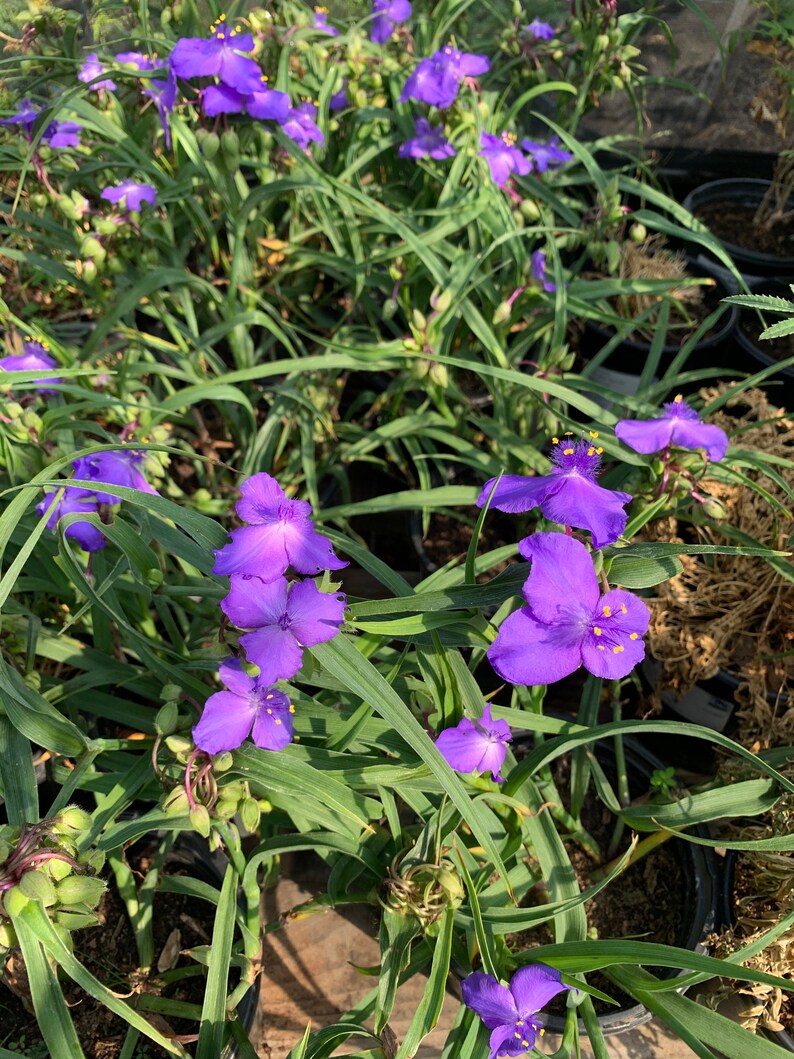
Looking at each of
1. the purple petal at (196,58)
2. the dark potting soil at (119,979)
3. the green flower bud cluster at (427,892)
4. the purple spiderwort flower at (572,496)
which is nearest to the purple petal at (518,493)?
the purple spiderwort flower at (572,496)

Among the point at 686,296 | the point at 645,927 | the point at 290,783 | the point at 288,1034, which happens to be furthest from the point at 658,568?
the point at 686,296

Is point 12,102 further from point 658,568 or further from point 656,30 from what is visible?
point 656,30

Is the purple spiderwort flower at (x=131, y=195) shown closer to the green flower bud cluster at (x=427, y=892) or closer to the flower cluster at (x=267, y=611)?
the flower cluster at (x=267, y=611)

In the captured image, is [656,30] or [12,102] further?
[656,30]

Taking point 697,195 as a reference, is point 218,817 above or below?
below

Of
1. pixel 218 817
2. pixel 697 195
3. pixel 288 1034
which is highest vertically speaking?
pixel 697 195

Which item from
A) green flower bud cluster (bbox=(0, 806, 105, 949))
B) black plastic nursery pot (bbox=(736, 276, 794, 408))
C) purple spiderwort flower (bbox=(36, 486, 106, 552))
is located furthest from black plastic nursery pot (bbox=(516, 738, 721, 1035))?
black plastic nursery pot (bbox=(736, 276, 794, 408))
